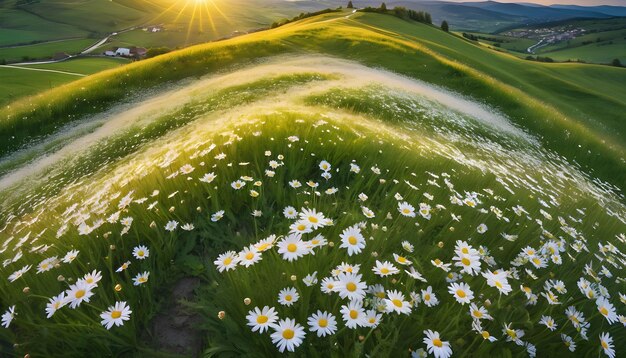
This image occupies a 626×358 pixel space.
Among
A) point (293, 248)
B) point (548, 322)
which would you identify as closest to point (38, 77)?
point (293, 248)

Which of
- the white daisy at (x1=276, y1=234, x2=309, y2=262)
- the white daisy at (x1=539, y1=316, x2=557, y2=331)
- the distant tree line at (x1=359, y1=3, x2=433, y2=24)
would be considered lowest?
the white daisy at (x1=539, y1=316, x2=557, y2=331)

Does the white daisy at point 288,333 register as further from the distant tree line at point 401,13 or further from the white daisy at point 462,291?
the distant tree line at point 401,13

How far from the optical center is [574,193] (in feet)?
31.3

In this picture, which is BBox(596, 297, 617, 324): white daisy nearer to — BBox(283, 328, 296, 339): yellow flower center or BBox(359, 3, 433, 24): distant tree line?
BBox(283, 328, 296, 339): yellow flower center

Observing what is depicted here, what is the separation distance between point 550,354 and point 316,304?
1.86m

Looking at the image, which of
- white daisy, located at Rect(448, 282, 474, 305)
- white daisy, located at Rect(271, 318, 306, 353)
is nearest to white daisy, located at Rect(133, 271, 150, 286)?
white daisy, located at Rect(271, 318, 306, 353)

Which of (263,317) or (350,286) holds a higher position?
(350,286)

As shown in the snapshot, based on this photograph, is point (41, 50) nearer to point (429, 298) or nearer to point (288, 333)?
point (288, 333)

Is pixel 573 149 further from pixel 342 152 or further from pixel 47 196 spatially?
pixel 47 196

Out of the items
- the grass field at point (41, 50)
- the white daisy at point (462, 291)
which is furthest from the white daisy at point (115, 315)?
the grass field at point (41, 50)

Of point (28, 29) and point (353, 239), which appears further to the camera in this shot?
point (28, 29)

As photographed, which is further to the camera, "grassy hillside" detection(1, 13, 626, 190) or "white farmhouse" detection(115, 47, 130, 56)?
"white farmhouse" detection(115, 47, 130, 56)

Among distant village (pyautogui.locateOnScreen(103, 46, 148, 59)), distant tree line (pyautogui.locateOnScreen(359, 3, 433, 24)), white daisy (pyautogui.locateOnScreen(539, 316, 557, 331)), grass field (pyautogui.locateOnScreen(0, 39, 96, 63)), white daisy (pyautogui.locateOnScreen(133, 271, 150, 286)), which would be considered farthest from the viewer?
distant village (pyautogui.locateOnScreen(103, 46, 148, 59))

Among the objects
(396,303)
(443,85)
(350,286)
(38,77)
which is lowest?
(38,77)
